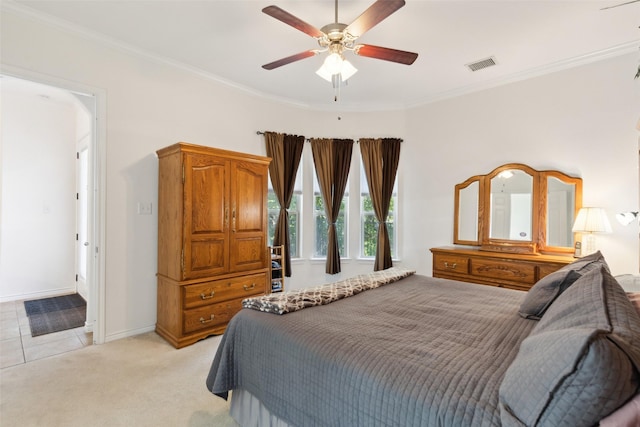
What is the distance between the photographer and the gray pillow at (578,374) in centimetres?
75

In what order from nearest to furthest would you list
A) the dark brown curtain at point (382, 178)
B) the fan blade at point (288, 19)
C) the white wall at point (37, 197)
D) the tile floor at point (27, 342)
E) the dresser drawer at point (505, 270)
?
the fan blade at point (288, 19) < the tile floor at point (27, 342) < the dresser drawer at point (505, 270) < the white wall at point (37, 197) < the dark brown curtain at point (382, 178)

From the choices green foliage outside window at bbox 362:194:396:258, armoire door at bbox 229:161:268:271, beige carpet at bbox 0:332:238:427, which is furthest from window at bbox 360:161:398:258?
beige carpet at bbox 0:332:238:427

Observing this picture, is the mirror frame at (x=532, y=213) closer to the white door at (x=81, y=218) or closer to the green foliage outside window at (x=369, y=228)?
the green foliage outside window at (x=369, y=228)

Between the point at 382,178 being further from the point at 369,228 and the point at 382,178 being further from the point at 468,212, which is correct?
the point at 468,212

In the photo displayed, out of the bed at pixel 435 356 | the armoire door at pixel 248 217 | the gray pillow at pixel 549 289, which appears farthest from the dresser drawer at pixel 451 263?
the armoire door at pixel 248 217

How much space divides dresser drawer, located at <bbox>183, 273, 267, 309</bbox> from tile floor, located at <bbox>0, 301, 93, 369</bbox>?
1.09 metres

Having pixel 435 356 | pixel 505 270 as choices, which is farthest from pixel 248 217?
pixel 505 270

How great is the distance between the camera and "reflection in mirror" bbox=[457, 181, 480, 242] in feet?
12.8

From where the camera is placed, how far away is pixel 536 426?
81 cm

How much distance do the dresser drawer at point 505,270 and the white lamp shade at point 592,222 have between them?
575 millimetres

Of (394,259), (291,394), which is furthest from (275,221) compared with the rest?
(291,394)

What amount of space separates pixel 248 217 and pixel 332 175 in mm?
1647

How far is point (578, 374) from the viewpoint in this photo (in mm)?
767

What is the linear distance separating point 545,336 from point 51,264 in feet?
19.1
